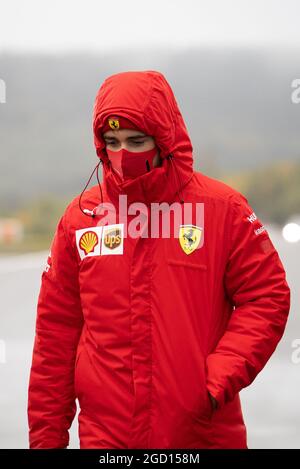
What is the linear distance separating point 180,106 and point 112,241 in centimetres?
141

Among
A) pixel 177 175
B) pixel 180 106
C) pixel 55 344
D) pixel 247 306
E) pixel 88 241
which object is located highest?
pixel 180 106

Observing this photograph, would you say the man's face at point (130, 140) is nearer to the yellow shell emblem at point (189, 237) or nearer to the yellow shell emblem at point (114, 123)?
the yellow shell emblem at point (114, 123)

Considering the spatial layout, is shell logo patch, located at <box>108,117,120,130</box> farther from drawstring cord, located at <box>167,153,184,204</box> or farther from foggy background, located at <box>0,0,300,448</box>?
foggy background, located at <box>0,0,300,448</box>

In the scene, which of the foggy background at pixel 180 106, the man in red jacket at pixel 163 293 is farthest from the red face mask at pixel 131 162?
the foggy background at pixel 180 106

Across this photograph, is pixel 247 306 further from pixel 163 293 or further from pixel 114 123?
pixel 114 123

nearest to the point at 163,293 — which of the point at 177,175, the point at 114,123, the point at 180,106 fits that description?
the point at 177,175

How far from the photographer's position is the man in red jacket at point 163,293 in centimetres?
206

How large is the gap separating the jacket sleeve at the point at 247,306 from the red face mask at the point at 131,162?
0.68 feet

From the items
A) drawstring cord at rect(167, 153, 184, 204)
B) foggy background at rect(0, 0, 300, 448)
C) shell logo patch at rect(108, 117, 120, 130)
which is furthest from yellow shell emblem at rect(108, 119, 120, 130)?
foggy background at rect(0, 0, 300, 448)

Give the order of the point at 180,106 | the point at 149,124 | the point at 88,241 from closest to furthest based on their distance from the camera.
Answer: the point at 149,124, the point at 88,241, the point at 180,106

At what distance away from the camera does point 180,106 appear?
11.4ft

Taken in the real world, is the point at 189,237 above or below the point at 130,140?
below

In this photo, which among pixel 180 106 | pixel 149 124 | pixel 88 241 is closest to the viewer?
pixel 149 124

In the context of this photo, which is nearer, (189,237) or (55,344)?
(189,237)
